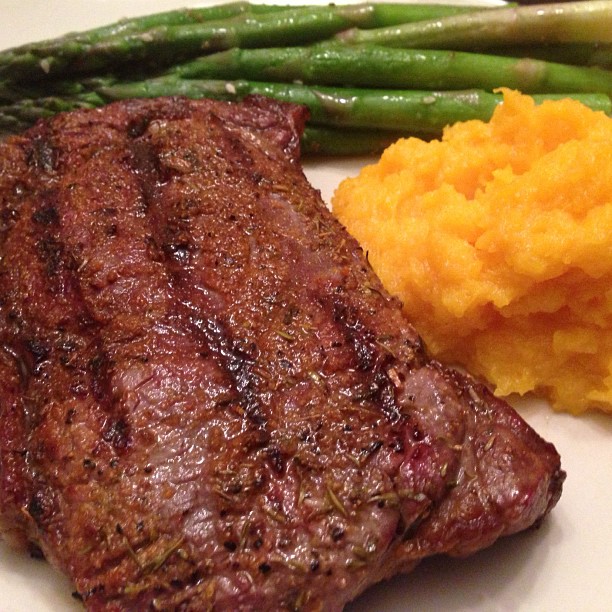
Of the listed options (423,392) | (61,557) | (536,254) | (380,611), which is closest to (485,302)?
(536,254)

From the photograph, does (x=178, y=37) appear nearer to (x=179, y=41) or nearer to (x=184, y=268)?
(x=179, y=41)

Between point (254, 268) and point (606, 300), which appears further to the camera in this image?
point (606, 300)

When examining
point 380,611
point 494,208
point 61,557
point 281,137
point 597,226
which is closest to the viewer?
point 61,557

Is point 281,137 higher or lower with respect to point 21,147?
lower

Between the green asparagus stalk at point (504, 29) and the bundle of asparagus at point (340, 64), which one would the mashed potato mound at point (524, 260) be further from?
the green asparagus stalk at point (504, 29)

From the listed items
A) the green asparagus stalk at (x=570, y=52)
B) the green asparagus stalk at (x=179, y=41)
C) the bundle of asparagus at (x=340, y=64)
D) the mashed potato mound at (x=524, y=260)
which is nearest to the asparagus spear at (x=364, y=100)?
the bundle of asparagus at (x=340, y=64)

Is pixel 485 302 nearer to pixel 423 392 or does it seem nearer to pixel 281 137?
pixel 423 392

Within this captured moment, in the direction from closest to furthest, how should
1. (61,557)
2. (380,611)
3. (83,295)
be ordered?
1. (61,557)
2. (380,611)
3. (83,295)
